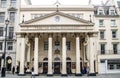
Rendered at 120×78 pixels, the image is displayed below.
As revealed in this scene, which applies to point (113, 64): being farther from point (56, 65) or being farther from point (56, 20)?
point (56, 20)

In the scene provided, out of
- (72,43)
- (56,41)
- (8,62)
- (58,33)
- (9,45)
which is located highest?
(58,33)

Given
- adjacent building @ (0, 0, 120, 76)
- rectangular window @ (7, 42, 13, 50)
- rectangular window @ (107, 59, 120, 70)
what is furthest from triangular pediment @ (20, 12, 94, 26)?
rectangular window @ (107, 59, 120, 70)

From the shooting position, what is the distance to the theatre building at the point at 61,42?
41.8 meters

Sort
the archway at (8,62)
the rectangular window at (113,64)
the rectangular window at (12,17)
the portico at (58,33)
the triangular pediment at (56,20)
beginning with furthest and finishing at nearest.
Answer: the rectangular window at (12,17) < the archway at (8,62) < the rectangular window at (113,64) < the triangular pediment at (56,20) < the portico at (58,33)

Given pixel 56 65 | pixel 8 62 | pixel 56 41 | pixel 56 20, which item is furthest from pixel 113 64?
pixel 8 62

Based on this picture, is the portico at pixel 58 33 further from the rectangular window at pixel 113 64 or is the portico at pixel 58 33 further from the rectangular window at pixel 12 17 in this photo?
the rectangular window at pixel 12 17

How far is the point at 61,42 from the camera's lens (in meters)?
50.4

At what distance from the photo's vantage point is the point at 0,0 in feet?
173

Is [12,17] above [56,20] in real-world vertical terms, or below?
above

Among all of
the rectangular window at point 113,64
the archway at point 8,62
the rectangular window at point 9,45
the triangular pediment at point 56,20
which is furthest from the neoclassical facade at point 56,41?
the rectangular window at point 113,64

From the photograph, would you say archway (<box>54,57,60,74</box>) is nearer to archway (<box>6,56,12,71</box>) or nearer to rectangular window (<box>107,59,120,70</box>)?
archway (<box>6,56,12,71</box>)

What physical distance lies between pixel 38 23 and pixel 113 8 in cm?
1979

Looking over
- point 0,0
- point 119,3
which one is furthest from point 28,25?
point 119,3

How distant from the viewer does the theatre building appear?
4175 cm
